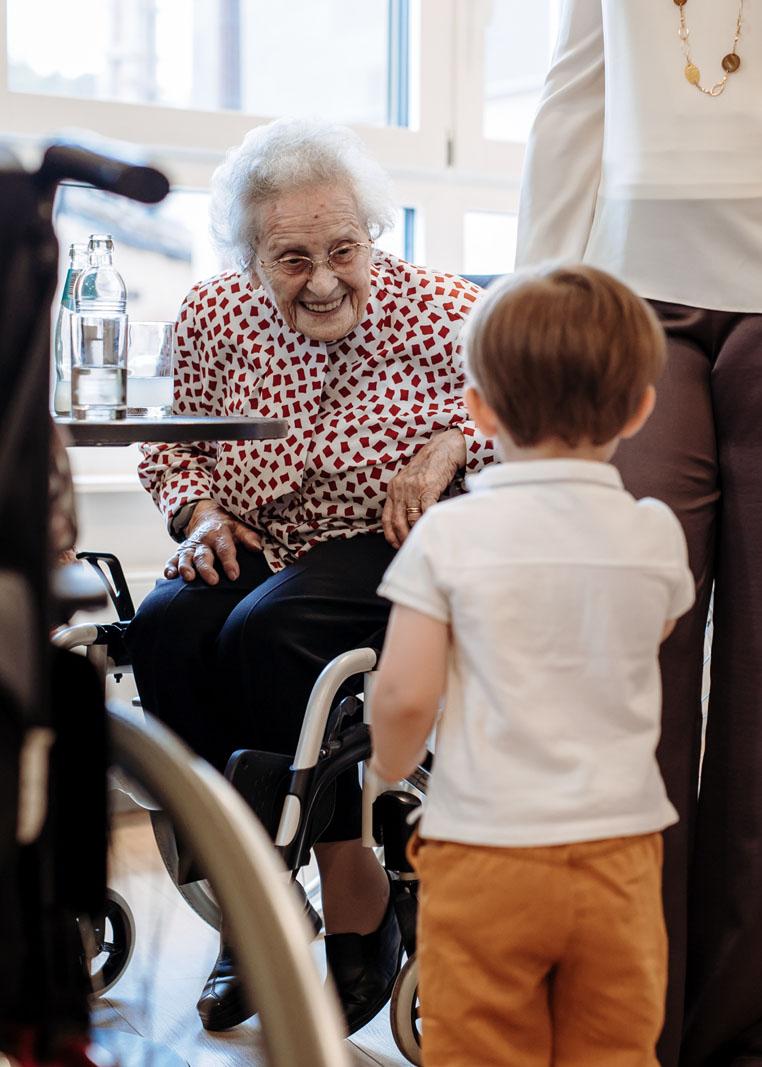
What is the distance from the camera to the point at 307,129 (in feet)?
6.02

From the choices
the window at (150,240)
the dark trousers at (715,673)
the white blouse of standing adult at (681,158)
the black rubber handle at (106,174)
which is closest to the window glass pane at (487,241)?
the window at (150,240)

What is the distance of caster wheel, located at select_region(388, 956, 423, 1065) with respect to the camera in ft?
5.19

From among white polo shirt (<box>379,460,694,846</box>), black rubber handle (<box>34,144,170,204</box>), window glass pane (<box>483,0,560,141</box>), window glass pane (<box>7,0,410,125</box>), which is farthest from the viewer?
window glass pane (<box>483,0,560,141</box>)

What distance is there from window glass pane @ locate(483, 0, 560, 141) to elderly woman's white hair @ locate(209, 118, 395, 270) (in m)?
1.36

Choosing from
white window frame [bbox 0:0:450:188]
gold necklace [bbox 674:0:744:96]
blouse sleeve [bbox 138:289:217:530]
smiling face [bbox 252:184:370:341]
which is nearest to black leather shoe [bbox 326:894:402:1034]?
blouse sleeve [bbox 138:289:217:530]

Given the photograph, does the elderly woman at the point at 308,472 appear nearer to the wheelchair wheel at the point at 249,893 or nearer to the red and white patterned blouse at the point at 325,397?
the red and white patterned blouse at the point at 325,397

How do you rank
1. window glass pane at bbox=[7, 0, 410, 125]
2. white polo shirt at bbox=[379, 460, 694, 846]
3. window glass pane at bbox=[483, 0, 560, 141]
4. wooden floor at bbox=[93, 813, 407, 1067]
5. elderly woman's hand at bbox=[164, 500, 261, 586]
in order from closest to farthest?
1. white polo shirt at bbox=[379, 460, 694, 846]
2. wooden floor at bbox=[93, 813, 407, 1067]
3. elderly woman's hand at bbox=[164, 500, 261, 586]
4. window glass pane at bbox=[7, 0, 410, 125]
5. window glass pane at bbox=[483, 0, 560, 141]

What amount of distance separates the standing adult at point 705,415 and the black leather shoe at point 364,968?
37cm

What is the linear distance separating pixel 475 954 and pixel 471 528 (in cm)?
34

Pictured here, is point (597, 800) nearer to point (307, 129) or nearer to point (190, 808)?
point (190, 808)

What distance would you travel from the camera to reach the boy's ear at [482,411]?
3.63 feet

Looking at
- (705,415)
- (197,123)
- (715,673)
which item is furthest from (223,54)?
(715,673)

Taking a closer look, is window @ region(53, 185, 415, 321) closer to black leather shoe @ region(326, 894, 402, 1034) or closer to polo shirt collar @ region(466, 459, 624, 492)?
black leather shoe @ region(326, 894, 402, 1034)

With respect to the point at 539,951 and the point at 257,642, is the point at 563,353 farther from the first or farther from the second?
the point at 257,642
